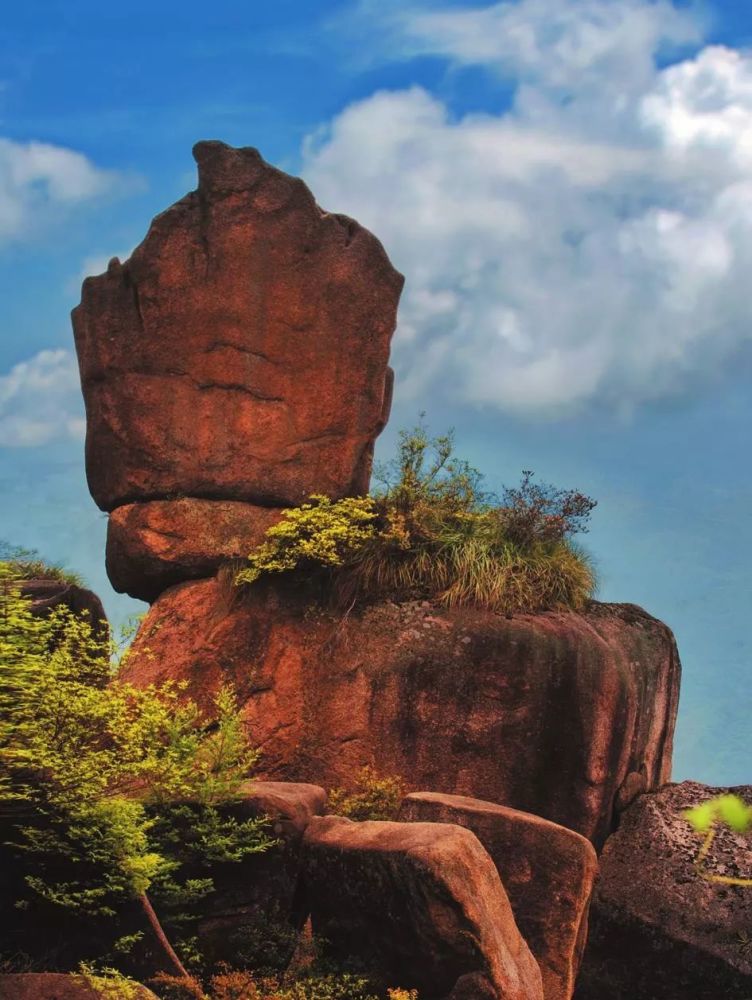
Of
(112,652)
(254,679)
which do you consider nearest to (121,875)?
(112,652)

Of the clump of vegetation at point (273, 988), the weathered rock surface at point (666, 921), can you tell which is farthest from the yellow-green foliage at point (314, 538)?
the clump of vegetation at point (273, 988)

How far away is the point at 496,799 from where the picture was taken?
493 inches

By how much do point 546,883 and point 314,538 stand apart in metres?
4.87

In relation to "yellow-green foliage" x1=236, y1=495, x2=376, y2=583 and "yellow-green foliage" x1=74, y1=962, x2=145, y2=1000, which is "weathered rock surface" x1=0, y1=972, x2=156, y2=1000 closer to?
"yellow-green foliage" x1=74, y1=962, x2=145, y2=1000

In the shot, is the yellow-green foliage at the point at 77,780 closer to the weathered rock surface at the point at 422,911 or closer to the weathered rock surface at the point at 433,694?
the weathered rock surface at the point at 422,911

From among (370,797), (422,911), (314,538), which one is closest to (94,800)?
(422,911)

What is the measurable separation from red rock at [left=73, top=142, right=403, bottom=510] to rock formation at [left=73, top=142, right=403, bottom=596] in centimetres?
1

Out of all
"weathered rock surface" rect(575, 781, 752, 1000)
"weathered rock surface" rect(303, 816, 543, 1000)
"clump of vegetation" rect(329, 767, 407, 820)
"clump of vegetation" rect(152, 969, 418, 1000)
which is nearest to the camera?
"weathered rock surface" rect(303, 816, 543, 1000)

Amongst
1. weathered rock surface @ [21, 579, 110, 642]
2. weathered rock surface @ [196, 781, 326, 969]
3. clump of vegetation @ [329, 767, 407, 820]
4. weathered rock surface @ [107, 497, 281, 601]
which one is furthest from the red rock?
weathered rock surface @ [196, 781, 326, 969]

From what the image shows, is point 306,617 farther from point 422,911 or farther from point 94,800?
point 422,911

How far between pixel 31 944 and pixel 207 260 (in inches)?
308

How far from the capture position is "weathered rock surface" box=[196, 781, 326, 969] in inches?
380

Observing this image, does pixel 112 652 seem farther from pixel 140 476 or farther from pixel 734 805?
pixel 734 805

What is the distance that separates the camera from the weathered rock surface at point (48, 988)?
8422 millimetres
